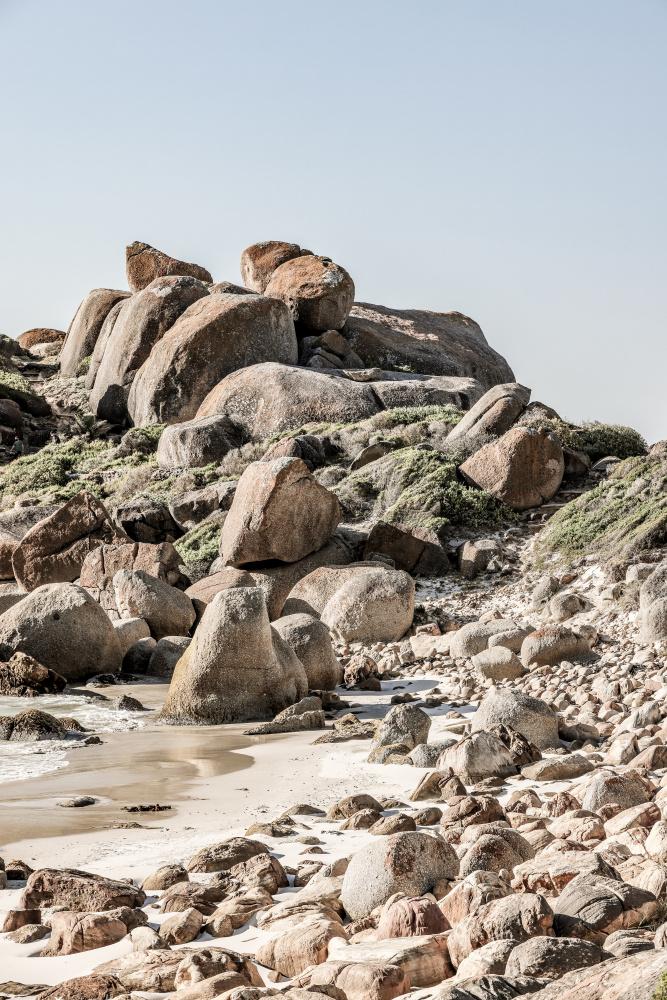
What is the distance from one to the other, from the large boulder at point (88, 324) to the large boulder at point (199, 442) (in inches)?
572

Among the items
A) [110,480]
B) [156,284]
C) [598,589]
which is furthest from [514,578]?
[156,284]

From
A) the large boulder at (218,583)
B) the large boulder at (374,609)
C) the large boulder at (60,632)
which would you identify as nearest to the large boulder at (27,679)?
the large boulder at (60,632)

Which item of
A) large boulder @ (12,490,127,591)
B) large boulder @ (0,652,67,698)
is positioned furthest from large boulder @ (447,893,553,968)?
large boulder @ (12,490,127,591)

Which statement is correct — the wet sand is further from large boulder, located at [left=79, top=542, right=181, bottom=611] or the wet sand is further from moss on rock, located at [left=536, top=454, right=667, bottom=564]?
large boulder, located at [left=79, top=542, right=181, bottom=611]

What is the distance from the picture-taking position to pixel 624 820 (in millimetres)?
3676

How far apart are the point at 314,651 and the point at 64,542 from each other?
7.75 meters

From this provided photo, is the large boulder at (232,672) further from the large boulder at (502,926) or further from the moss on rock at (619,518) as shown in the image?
the large boulder at (502,926)

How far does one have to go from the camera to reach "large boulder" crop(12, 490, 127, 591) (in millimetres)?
15477

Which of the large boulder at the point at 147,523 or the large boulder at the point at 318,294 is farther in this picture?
the large boulder at the point at 318,294

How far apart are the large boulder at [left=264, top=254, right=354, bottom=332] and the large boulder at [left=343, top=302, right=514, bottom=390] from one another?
1.11 metres

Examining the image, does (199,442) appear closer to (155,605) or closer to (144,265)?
(155,605)

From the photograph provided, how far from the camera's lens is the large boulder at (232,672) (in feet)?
27.0

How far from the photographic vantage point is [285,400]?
75.0 ft

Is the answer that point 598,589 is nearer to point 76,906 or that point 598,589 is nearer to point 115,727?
point 115,727
